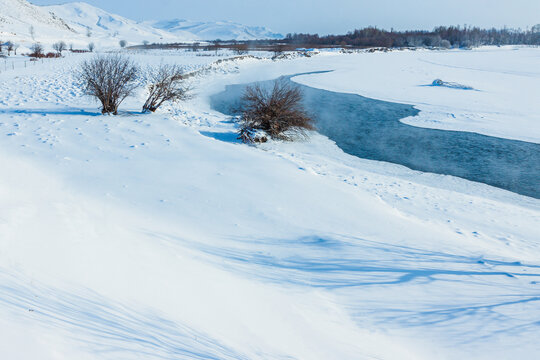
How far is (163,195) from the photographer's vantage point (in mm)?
7359

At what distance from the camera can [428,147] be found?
A: 43.2 feet

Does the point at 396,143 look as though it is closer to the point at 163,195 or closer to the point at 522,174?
the point at 522,174

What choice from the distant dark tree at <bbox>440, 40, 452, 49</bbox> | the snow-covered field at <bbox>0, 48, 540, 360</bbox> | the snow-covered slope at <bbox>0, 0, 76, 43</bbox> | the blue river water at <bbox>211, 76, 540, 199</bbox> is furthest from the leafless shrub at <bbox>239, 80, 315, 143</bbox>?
the distant dark tree at <bbox>440, 40, 452, 49</bbox>

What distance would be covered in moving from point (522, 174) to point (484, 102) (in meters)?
9.99

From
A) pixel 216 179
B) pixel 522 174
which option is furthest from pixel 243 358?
pixel 522 174

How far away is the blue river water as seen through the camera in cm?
1081

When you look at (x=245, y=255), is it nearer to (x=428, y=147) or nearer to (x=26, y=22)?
(x=428, y=147)

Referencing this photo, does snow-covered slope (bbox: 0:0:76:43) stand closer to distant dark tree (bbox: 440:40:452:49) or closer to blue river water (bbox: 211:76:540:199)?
blue river water (bbox: 211:76:540:199)

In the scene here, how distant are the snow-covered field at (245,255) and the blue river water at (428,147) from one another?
38.9 inches

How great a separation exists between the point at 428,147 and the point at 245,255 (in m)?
9.74

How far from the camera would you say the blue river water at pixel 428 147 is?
35.5ft

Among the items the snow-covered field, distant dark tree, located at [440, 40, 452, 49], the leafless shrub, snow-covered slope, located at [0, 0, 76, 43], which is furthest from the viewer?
distant dark tree, located at [440, 40, 452, 49]

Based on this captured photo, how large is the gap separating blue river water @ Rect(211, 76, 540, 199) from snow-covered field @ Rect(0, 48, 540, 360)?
3.24ft

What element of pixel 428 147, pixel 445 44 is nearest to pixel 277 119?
pixel 428 147
